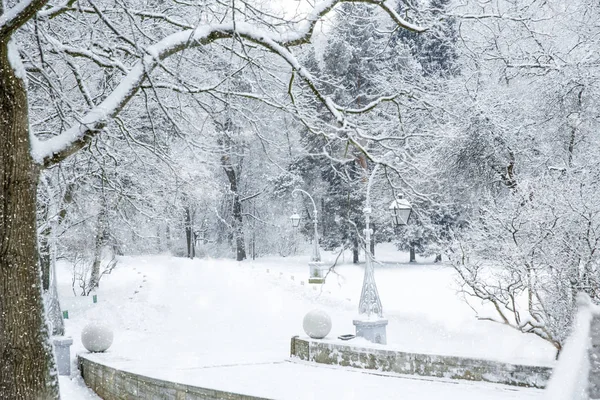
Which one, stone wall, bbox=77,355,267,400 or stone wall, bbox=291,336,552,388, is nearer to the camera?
stone wall, bbox=77,355,267,400

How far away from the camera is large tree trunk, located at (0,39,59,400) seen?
5062 millimetres

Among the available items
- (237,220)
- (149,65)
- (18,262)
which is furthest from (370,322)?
(237,220)

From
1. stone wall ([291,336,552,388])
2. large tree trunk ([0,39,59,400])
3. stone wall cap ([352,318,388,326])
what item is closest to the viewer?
large tree trunk ([0,39,59,400])

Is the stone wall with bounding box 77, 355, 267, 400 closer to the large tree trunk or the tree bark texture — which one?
the large tree trunk

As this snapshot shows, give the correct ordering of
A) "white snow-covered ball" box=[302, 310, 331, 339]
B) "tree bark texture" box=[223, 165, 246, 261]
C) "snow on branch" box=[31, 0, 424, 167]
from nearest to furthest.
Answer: "snow on branch" box=[31, 0, 424, 167] → "white snow-covered ball" box=[302, 310, 331, 339] → "tree bark texture" box=[223, 165, 246, 261]

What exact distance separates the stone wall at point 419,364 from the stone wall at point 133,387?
3.35 m

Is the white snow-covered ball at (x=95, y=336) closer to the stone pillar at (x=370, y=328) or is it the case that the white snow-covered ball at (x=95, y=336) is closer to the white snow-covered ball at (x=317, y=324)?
the white snow-covered ball at (x=317, y=324)

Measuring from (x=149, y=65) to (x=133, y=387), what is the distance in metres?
5.84

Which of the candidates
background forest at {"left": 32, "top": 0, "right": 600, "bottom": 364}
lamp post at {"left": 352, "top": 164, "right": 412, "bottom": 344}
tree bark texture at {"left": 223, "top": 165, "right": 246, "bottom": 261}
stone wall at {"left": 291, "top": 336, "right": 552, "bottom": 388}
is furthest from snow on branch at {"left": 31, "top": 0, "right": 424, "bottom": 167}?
tree bark texture at {"left": 223, "top": 165, "right": 246, "bottom": 261}

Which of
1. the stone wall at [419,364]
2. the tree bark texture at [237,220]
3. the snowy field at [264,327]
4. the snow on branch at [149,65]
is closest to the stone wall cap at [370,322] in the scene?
the snowy field at [264,327]

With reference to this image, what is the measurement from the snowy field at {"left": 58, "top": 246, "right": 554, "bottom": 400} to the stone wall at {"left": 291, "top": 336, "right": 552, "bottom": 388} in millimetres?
167

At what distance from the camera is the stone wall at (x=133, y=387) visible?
25.0 feet

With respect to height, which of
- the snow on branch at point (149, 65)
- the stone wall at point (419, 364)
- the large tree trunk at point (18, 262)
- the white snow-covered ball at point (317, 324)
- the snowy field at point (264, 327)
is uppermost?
the snow on branch at point (149, 65)

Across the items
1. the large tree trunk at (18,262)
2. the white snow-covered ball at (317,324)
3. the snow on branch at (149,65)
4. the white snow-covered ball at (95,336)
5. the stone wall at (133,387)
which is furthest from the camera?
the white snow-covered ball at (95,336)
